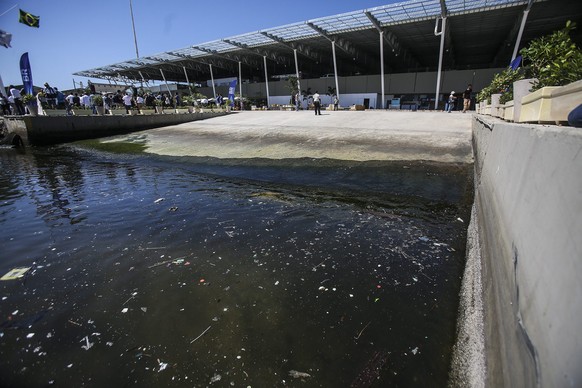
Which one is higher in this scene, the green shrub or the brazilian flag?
the brazilian flag

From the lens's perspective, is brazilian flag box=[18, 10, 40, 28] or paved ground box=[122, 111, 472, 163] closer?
paved ground box=[122, 111, 472, 163]

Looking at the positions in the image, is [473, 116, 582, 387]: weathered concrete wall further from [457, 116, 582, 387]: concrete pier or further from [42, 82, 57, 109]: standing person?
[42, 82, 57, 109]: standing person

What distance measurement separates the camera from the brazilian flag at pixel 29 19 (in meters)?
20.5

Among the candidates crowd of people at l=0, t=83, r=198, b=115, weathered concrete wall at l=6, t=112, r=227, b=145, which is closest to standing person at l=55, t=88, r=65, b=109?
crowd of people at l=0, t=83, r=198, b=115

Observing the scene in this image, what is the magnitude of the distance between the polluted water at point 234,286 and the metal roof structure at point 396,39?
69.4 ft

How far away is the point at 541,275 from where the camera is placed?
141 cm

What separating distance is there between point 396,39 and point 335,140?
80.9ft

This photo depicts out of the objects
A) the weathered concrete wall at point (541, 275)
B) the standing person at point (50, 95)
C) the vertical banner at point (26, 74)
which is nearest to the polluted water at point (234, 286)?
the weathered concrete wall at point (541, 275)

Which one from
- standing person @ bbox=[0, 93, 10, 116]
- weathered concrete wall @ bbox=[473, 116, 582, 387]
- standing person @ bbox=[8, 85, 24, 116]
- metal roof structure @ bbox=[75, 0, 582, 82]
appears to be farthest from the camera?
metal roof structure @ bbox=[75, 0, 582, 82]

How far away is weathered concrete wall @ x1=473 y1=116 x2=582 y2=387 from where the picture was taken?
1.09 metres

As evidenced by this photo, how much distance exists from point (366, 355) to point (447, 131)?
12.0 m

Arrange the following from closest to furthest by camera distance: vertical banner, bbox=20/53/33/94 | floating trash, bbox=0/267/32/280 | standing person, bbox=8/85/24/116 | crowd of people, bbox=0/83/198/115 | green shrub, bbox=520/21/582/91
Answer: floating trash, bbox=0/267/32/280
green shrub, bbox=520/21/582/91
vertical banner, bbox=20/53/33/94
standing person, bbox=8/85/24/116
crowd of people, bbox=0/83/198/115

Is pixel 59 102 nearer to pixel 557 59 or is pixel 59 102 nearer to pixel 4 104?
pixel 4 104

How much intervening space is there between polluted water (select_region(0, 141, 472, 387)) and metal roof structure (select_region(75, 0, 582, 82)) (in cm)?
2114
